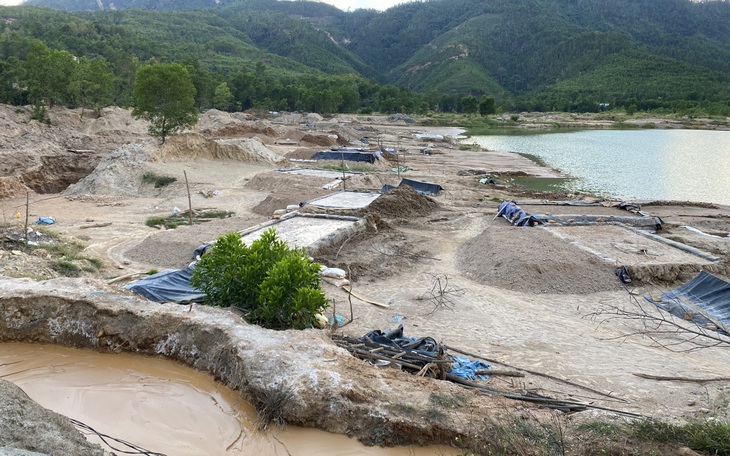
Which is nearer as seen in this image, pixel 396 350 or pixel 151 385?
pixel 151 385

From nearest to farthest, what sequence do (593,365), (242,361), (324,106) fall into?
(242,361) < (593,365) < (324,106)

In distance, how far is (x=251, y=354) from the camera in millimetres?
6973

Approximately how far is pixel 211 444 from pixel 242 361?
116cm

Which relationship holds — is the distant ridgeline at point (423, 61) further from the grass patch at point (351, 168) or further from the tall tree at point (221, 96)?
the grass patch at point (351, 168)

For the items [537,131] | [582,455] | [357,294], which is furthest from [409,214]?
[537,131]

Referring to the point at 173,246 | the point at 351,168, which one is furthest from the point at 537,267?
the point at 351,168

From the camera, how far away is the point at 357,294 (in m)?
12.2

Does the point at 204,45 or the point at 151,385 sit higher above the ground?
the point at 204,45

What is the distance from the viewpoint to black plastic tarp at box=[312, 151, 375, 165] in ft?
116

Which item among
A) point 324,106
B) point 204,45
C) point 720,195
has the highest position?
point 204,45

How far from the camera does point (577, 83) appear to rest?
125 metres

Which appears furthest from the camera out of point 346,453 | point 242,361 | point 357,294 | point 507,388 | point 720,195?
point 720,195

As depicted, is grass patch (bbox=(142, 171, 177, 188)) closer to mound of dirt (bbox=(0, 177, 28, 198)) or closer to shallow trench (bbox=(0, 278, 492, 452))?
mound of dirt (bbox=(0, 177, 28, 198))

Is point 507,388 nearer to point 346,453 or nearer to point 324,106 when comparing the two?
point 346,453
